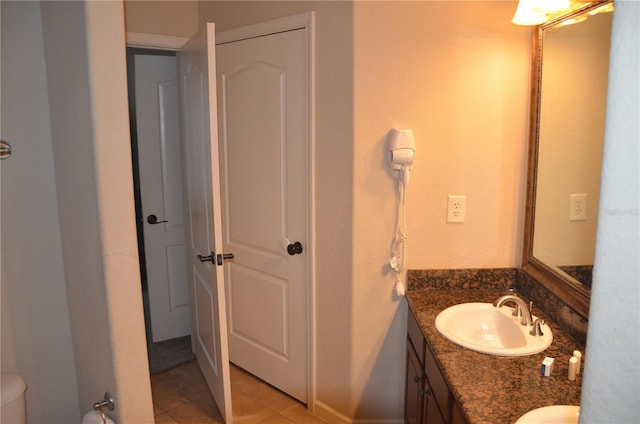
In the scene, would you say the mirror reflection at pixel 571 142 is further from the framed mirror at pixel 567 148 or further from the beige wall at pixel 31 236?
the beige wall at pixel 31 236

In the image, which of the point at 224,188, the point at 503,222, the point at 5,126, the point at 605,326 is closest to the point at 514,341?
the point at 503,222

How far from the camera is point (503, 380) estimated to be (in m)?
1.42

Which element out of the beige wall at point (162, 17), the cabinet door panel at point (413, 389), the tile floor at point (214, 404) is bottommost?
the tile floor at point (214, 404)

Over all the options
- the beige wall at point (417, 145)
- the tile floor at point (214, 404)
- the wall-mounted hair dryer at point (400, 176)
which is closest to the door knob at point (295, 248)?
the beige wall at point (417, 145)

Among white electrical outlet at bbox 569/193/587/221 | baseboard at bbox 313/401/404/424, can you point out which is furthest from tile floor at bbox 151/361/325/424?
white electrical outlet at bbox 569/193/587/221

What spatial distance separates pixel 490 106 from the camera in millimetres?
2074

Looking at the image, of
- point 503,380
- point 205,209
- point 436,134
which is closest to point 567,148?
point 436,134

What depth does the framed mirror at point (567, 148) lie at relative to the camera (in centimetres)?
159

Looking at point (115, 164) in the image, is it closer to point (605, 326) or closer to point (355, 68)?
point (355, 68)

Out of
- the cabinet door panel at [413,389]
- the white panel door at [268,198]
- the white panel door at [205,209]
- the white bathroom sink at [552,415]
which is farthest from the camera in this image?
the white panel door at [268,198]

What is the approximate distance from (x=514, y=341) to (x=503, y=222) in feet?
2.03

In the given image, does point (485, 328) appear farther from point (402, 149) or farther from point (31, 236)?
point (31, 236)

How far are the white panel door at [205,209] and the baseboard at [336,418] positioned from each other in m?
0.47

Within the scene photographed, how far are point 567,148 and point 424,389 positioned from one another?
3.59ft
